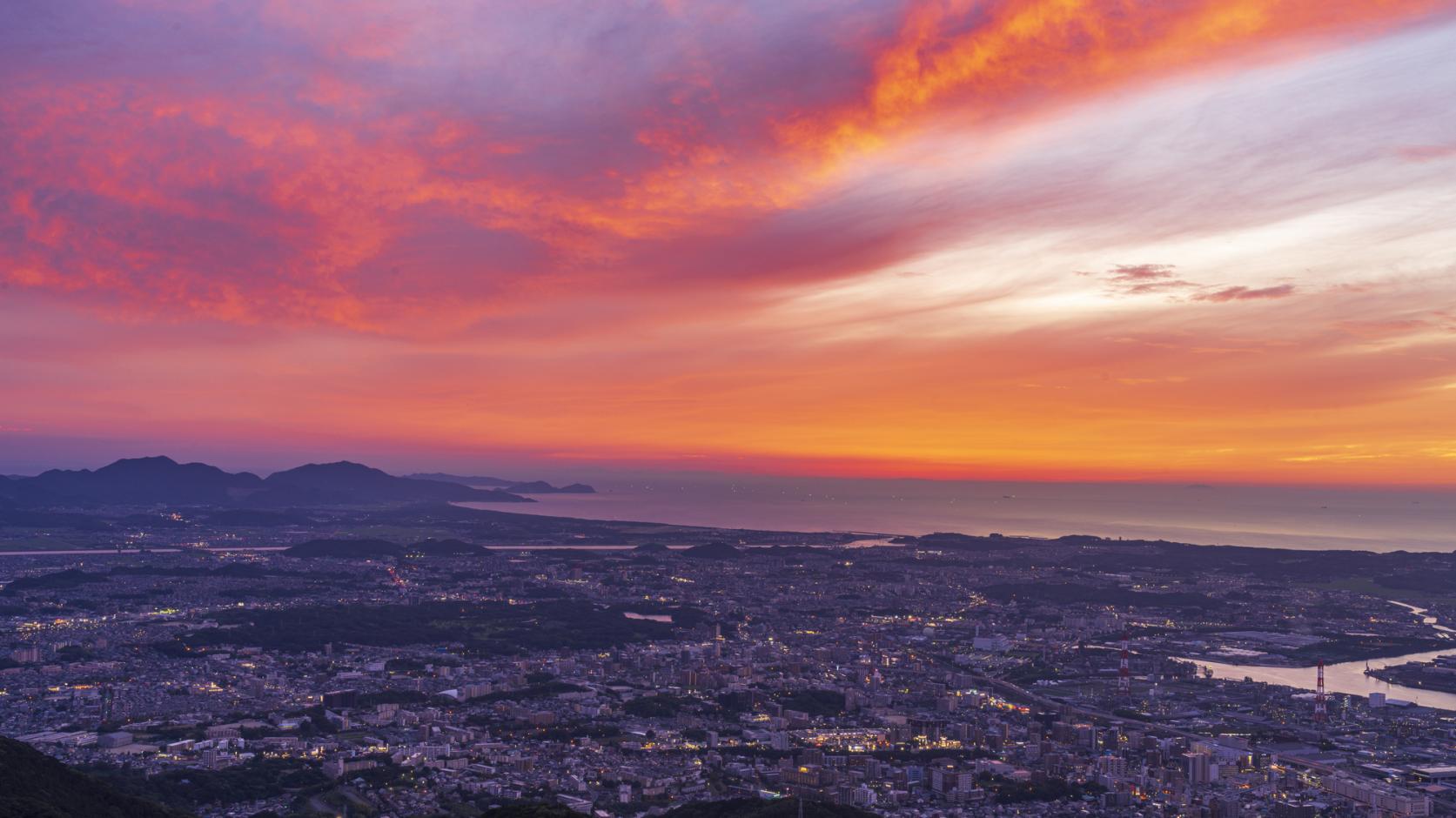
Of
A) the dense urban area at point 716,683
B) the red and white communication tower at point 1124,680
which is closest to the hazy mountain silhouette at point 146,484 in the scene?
the dense urban area at point 716,683

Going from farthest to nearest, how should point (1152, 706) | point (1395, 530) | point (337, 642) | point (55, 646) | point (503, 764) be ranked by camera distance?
point (1395, 530) < point (337, 642) < point (55, 646) < point (1152, 706) < point (503, 764)

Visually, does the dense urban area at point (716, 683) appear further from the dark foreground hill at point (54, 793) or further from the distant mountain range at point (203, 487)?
the distant mountain range at point (203, 487)

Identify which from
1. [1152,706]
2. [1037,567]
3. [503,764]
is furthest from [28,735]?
[1037,567]

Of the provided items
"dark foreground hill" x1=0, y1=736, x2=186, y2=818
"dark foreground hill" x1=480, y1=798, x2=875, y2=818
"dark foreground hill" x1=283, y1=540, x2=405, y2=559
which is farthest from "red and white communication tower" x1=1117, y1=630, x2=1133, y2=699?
"dark foreground hill" x1=283, y1=540, x2=405, y2=559

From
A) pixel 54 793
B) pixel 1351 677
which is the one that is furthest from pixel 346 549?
pixel 1351 677

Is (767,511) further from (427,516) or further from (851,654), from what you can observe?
(851,654)

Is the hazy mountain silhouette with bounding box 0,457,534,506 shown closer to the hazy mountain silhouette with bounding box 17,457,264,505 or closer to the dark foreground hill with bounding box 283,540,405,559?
the hazy mountain silhouette with bounding box 17,457,264,505
